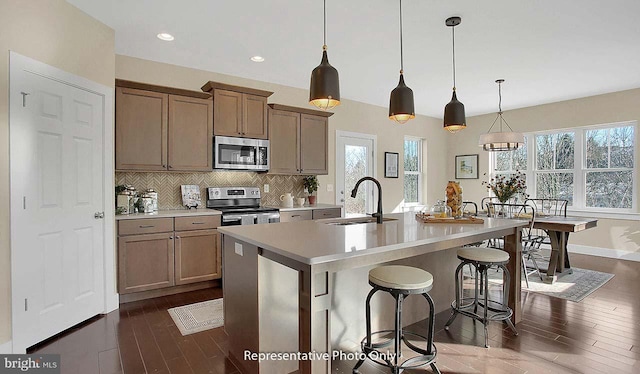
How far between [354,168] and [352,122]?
83 centimetres

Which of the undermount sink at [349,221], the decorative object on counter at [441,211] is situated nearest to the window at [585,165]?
the decorative object on counter at [441,211]

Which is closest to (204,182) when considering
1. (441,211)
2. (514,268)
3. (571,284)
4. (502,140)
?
(441,211)

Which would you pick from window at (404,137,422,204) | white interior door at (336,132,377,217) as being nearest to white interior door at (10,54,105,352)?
white interior door at (336,132,377,217)

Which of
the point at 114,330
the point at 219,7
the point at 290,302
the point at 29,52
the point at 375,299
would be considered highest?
the point at 219,7

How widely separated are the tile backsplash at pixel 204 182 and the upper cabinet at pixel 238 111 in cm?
64

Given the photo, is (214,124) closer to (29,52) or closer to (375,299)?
(29,52)

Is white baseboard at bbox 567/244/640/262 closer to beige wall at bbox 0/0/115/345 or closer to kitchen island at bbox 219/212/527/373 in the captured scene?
kitchen island at bbox 219/212/527/373

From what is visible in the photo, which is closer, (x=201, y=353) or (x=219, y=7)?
(x=201, y=353)

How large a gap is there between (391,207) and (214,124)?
3866mm

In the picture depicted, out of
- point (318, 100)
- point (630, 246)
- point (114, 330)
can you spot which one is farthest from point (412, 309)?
→ point (630, 246)

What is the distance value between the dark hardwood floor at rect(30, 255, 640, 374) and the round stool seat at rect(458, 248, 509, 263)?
2.06 ft

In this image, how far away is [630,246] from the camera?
5246mm

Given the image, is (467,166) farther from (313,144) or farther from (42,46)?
(42,46)

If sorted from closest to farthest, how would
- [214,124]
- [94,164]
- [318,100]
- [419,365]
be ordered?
[419,365], [318,100], [94,164], [214,124]
